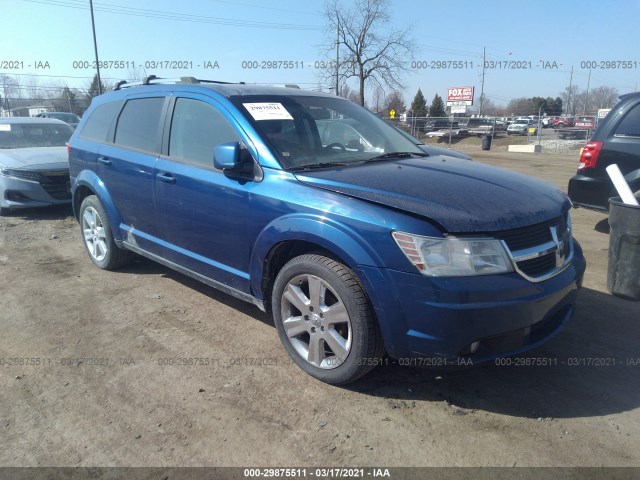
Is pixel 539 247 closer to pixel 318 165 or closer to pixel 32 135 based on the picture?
pixel 318 165

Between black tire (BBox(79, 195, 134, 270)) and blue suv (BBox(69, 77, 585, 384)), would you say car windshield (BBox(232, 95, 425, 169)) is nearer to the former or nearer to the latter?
blue suv (BBox(69, 77, 585, 384))

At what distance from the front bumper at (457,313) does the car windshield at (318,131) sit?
1.15m

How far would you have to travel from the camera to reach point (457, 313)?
8.07 ft

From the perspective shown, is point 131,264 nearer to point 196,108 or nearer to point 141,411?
point 196,108

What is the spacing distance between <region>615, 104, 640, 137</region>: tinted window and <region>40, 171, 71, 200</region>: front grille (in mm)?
8022

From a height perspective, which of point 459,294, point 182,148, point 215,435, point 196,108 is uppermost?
point 196,108

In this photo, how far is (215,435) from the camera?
8.44ft

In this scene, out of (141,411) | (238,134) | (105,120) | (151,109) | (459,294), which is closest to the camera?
(459,294)

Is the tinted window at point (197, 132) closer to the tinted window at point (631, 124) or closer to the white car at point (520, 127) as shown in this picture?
the tinted window at point (631, 124)

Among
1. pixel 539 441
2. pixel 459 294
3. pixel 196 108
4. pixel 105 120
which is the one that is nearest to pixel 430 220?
pixel 459 294

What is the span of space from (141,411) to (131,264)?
2918 mm

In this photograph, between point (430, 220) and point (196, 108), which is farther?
point (196, 108)

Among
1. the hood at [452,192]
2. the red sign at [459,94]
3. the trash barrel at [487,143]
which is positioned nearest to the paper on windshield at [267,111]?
the hood at [452,192]

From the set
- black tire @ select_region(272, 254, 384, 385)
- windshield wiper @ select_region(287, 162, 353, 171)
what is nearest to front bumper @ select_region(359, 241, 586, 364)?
black tire @ select_region(272, 254, 384, 385)
